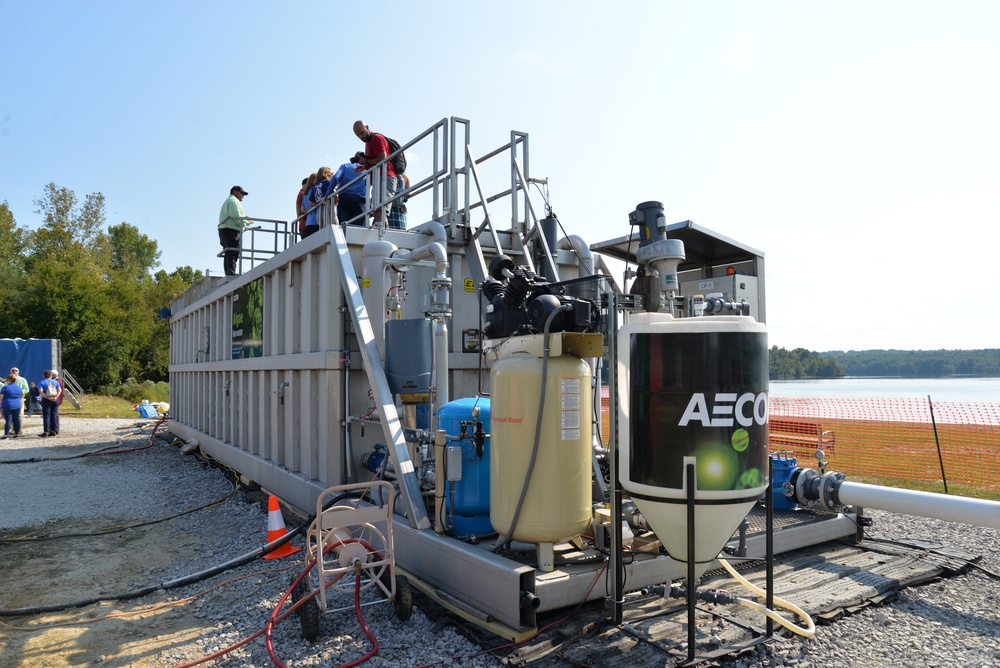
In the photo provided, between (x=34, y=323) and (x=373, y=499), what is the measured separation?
135 feet

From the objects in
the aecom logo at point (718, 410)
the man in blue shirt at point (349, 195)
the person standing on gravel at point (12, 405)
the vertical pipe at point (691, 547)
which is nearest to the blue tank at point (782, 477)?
the aecom logo at point (718, 410)

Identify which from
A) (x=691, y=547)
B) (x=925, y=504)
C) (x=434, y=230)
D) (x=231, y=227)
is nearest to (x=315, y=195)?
(x=231, y=227)

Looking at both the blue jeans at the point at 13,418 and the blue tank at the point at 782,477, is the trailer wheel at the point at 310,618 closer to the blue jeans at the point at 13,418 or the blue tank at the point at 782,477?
the blue tank at the point at 782,477

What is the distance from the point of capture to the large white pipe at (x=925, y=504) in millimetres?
5422

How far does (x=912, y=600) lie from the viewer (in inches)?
204

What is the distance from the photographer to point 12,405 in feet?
61.5

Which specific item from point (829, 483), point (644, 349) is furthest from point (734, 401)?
point (829, 483)

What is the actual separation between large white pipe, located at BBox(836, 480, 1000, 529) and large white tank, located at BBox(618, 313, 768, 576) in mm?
2633

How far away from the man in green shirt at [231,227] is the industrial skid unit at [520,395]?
13.2 ft

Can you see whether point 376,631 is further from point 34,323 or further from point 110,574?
point 34,323

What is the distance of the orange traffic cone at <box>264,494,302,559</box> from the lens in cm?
659

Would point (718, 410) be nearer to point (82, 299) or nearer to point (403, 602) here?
point (403, 602)

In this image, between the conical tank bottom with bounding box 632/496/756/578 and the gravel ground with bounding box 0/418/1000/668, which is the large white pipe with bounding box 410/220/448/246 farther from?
the conical tank bottom with bounding box 632/496/756/578

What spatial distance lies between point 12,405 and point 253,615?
17997 mm
